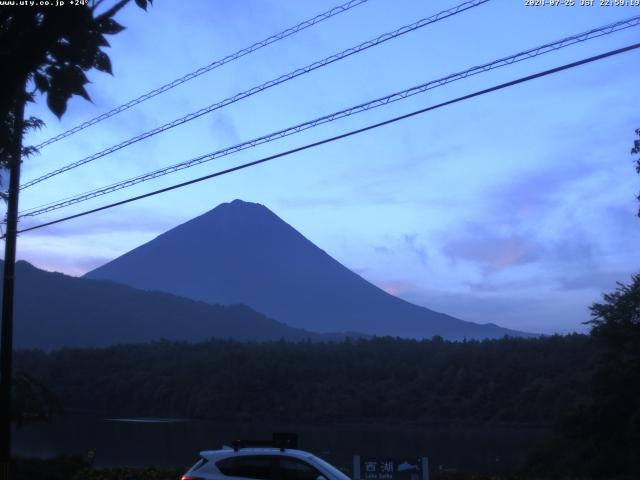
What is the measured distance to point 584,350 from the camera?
172 feet

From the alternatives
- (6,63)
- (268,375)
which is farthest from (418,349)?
(6,63)

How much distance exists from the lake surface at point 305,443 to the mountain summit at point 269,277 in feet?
420

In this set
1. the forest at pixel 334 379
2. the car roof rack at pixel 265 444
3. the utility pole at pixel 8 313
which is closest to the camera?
the car roof rack at pixel 265 444

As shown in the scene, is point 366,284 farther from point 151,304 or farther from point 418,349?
point 418,349

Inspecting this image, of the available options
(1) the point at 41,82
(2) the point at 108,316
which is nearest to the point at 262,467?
(1) the point at 41,82

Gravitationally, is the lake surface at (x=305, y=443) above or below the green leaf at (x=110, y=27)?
below

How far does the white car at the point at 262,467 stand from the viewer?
36.8ft

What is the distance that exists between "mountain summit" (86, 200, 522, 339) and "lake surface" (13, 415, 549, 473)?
420ft

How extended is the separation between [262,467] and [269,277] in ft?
561

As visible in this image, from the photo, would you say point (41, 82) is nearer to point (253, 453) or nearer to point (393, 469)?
point (253, 453)

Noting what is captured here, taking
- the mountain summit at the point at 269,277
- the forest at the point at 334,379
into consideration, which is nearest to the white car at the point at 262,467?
the forest at the point at 334,379

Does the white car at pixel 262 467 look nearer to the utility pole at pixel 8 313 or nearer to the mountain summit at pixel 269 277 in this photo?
the utility pole at pixel 8 313

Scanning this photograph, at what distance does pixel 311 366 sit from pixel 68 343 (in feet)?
201

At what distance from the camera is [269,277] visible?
182 m
